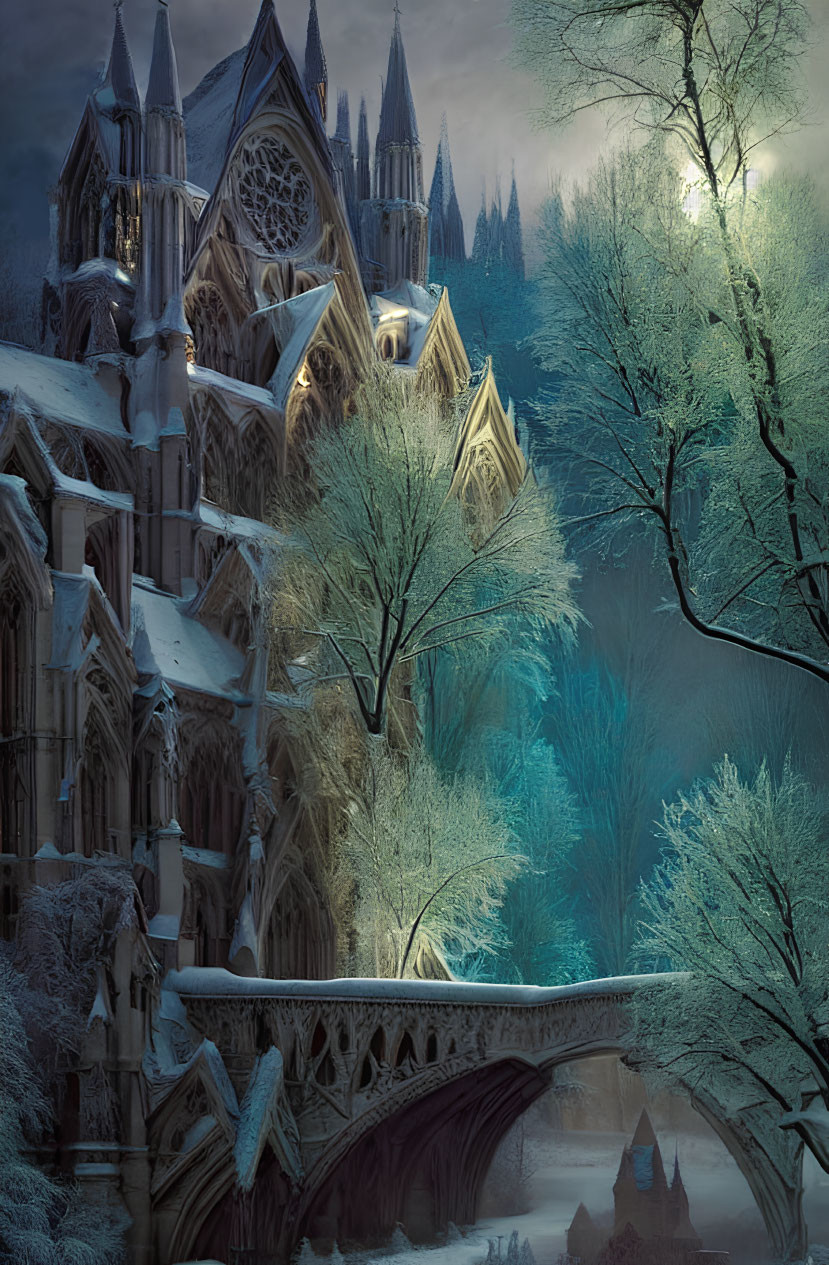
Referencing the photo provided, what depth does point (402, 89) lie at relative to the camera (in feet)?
151

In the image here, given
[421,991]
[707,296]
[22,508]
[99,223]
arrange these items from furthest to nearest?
1. [99,223]
2. [22,508]
3. [421,991]
4. [707,296]

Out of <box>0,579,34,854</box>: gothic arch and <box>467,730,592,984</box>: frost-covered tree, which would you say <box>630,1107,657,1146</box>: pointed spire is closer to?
<box>467,730,592,984</box>: frost-covered tree

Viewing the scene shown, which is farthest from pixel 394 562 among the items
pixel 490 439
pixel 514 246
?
pixel 514 246

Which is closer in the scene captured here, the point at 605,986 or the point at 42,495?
the point at 605,986

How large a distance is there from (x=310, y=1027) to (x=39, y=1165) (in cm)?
462

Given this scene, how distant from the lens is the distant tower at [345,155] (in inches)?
2115

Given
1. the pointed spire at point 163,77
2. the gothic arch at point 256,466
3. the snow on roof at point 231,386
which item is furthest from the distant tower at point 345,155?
the pointed spire at point 163,77

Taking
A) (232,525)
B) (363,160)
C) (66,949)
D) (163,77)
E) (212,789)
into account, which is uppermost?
(363,160)

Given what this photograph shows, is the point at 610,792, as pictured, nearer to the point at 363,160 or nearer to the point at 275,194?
the point at 275,194

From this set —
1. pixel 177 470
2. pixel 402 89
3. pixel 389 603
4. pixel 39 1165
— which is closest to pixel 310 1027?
pixel 39 1165

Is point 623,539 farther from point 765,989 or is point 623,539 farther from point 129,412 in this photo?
point 765,989

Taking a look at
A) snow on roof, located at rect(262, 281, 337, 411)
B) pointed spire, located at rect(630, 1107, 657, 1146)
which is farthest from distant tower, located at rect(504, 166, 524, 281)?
pointed spire, located at rect(630, 1107, 657, 1146)

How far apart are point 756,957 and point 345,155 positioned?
124 ft

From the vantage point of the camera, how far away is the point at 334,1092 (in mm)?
28047
